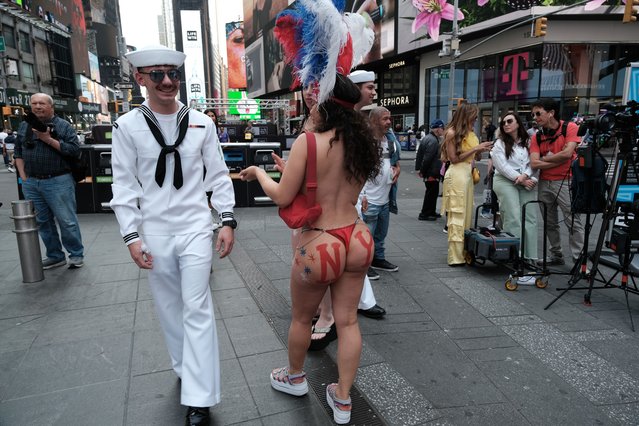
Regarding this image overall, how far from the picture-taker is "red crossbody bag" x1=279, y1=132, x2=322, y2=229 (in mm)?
2242

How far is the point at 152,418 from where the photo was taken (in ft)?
8.38

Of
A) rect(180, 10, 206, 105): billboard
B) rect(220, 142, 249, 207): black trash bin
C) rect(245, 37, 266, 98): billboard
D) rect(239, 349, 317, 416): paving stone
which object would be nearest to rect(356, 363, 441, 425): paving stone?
rect(239, 349, 317, 416): paving stone

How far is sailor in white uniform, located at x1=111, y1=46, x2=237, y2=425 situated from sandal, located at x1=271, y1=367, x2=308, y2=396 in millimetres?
412

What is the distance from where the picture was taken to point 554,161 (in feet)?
17.1

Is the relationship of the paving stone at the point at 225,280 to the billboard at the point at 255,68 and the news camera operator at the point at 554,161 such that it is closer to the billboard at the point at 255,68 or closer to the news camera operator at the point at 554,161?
the news camera operator at the point at 554,161

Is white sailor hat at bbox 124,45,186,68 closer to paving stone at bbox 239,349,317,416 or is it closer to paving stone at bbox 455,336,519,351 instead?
paving stone at bbox 239,349,317,416

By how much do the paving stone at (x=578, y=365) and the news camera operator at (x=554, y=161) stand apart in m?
2.02

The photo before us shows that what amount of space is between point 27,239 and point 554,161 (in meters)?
5.86

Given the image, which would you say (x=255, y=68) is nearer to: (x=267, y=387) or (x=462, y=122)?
(x=462, y=122)

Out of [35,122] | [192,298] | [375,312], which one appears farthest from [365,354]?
[35,122]

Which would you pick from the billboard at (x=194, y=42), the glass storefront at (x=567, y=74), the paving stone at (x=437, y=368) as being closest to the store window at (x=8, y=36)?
the glass storefront at (x=567, y=74)

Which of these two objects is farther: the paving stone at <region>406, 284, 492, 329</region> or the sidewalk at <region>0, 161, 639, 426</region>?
the paving stone at <region>406, 284, 492, 329</region>

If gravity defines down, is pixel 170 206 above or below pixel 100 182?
above

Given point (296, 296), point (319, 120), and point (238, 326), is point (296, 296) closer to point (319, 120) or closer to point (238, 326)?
point (319, 120)
